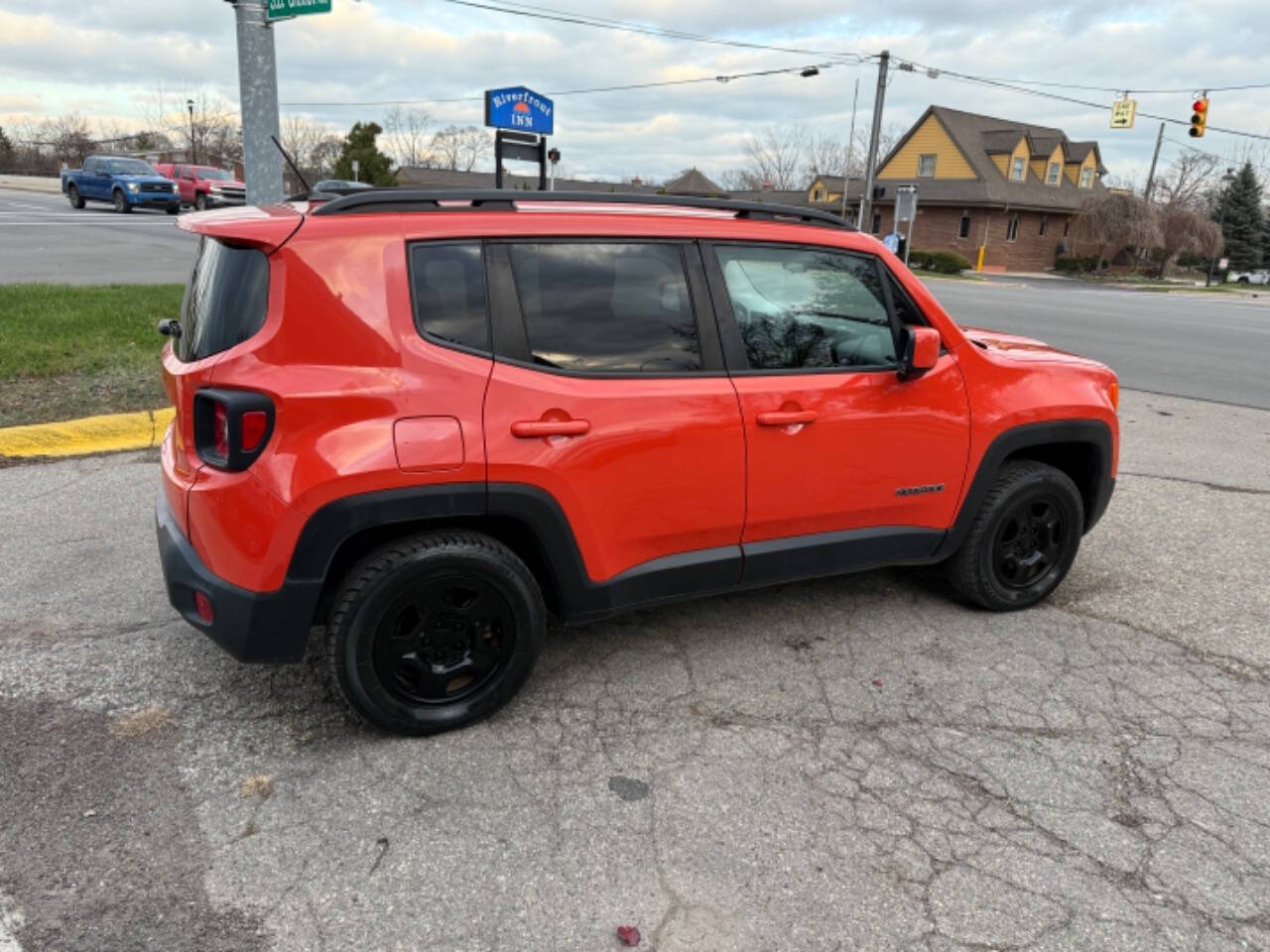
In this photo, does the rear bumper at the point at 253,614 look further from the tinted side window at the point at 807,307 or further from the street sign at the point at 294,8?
the street sign at the point at 294,8

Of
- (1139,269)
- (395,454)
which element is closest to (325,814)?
(395,454)

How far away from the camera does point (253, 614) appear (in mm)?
2758

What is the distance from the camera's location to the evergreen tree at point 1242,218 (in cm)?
5806

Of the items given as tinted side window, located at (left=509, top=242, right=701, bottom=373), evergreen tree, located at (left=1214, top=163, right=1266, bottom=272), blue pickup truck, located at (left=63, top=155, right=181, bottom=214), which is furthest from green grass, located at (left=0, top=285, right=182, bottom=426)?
evergreen tree, located at (left=1214, top=163, right=1266, bottom=272)

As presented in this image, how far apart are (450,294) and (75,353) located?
6457 millimetres

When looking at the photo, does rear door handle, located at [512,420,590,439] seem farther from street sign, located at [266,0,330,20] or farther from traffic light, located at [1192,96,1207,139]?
traffic light, located at [1192,96,1207,139]

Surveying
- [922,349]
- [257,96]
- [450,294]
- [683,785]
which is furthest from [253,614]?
[257,96]

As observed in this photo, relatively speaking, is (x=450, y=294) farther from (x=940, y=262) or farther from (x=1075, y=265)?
(x=1075, y=265)

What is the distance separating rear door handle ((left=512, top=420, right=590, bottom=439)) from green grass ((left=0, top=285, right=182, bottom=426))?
5.00 m

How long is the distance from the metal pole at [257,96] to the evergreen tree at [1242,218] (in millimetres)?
65696

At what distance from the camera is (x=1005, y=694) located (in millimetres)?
3412

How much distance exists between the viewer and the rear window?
2734 millimetres

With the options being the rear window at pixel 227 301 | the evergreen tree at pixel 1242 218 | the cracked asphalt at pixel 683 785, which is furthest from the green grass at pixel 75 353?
the evergreen tree at pixel 1242 218

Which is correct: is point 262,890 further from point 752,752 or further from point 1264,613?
point 1264,613
